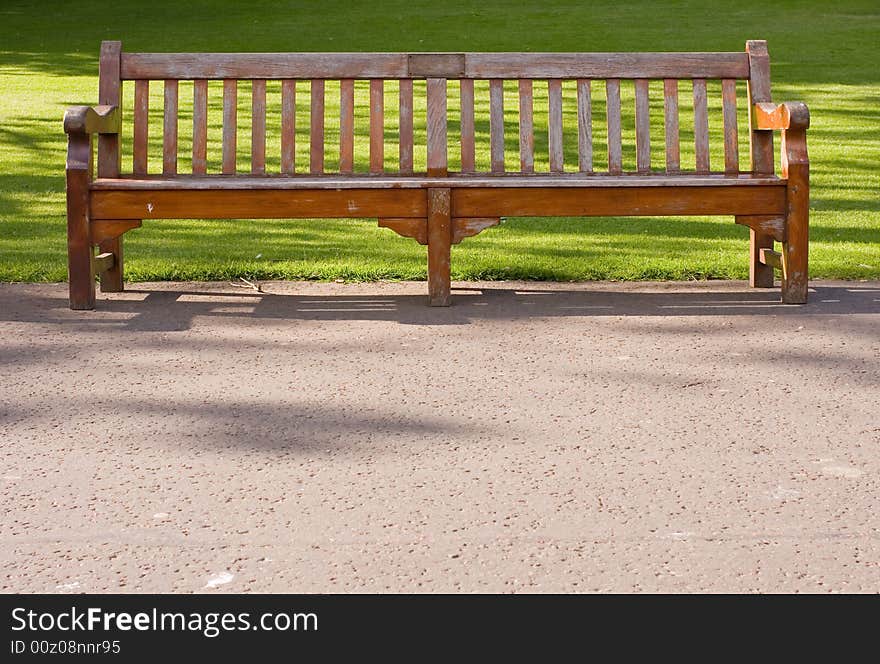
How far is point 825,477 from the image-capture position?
13.0 ft

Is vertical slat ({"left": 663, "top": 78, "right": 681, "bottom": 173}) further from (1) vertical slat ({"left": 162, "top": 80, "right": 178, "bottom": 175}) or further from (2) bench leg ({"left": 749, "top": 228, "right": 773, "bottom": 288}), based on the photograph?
(1) vertical slat ({"left": 162, "top": 80, "right": 178, "bottom": 175})

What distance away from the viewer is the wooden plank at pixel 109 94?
22.2ft

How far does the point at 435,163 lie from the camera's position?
6621 mm

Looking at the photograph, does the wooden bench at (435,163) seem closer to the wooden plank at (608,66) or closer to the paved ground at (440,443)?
the wooden plank at (608,66)

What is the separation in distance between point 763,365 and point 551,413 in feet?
3.41

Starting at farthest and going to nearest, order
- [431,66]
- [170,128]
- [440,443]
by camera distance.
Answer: [170,128] → [431,66] → [440,443]

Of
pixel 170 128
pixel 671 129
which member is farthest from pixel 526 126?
pixel 170 128

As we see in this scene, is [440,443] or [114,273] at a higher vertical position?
[114,273]

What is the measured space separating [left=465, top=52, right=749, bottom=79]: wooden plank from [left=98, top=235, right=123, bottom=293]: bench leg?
1809mm

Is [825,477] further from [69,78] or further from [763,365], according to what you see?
[69,78]

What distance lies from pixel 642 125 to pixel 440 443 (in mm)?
3120

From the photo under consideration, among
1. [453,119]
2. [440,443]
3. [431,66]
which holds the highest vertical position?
[453,119]

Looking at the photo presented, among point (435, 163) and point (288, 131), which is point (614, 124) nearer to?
point (435, 163)
